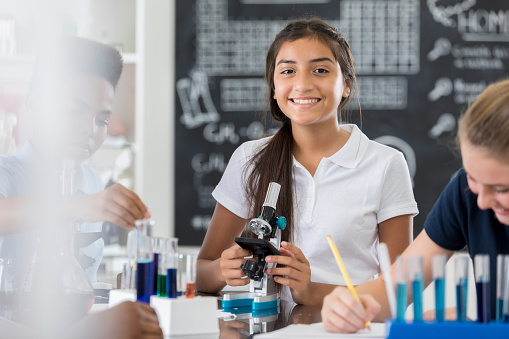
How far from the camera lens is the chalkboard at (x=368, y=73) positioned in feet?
10.8

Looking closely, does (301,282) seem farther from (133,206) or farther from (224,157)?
(224,157)

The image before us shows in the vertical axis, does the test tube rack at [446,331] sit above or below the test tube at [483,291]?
below

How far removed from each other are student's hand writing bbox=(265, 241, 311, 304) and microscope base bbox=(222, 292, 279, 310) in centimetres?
5

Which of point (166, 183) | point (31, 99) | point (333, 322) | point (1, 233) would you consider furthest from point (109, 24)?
point (166, 183)

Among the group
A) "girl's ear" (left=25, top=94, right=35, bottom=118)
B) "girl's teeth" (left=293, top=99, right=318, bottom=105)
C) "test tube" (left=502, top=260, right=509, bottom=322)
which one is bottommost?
"test tube" (left=502, top=260, right=509, bottom=322)

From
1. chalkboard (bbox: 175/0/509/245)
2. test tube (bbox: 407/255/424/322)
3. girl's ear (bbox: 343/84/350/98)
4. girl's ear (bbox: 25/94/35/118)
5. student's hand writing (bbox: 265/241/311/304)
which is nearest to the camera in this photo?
girl's ear (bbox: 25/94/35/118)

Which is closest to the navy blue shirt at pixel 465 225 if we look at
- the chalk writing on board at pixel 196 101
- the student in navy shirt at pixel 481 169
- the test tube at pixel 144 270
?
the student in navy shirt at pixel 481 169

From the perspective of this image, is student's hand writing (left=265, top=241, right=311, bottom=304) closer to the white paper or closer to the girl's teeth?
the white paper

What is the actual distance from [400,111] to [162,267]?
256 cm

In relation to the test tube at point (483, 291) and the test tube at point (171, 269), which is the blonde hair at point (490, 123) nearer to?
the test tube at point (483, 291)

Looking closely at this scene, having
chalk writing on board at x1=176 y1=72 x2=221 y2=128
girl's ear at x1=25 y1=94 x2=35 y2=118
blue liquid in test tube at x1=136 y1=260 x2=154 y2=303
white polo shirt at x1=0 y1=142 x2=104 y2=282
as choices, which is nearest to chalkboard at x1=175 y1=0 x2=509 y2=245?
chalk writing on board at x1=176 y1=72 x2=221 y2=128

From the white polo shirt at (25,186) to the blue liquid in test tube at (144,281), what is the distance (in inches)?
3.7

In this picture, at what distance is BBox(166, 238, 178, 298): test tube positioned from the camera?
0.98 meters

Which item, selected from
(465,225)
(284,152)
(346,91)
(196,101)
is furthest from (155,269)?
(196,101)
